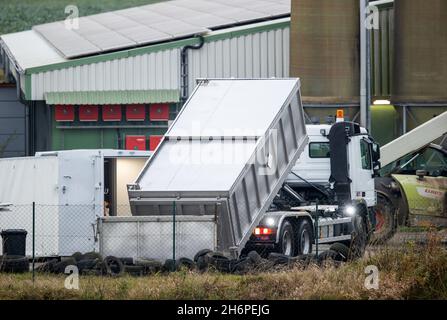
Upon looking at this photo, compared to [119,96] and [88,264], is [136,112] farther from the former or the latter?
[88,264]

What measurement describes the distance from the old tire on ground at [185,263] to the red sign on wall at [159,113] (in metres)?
19.8

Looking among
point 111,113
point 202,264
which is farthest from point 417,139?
point 202,264

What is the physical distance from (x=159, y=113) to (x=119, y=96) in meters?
1.58

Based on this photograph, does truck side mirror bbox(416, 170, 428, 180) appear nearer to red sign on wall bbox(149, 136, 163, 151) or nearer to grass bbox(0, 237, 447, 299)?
grass bbox(0, 237, 447, 299)

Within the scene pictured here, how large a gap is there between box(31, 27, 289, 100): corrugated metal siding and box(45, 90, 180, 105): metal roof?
0.58 ft

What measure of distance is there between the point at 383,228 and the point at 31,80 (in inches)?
667

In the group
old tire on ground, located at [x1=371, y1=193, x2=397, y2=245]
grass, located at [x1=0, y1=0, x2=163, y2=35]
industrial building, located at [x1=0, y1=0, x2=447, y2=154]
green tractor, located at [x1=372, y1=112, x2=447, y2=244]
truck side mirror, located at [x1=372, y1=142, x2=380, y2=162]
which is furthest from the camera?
grass, located at [x1=0, y1=0, x2=163, y2=35]

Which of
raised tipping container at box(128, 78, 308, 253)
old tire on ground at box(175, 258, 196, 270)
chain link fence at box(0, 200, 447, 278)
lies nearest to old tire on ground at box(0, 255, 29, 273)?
chain link fence at box(0, 200, 447, 278)

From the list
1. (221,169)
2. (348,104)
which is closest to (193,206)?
(221,169)

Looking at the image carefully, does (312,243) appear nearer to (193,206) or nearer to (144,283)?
(193,206)

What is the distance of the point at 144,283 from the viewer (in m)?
19.9

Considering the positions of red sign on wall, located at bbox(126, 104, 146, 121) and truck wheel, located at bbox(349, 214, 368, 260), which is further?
red sign on wall, located at bbox(126, 104, 146, 121)

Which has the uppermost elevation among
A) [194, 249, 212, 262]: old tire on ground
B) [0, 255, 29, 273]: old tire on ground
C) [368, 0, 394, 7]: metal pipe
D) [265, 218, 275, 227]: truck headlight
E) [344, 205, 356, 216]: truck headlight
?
[368, 0, 394, 7]: metal pipe

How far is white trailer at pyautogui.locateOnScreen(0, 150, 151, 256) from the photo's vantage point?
1044 inches
